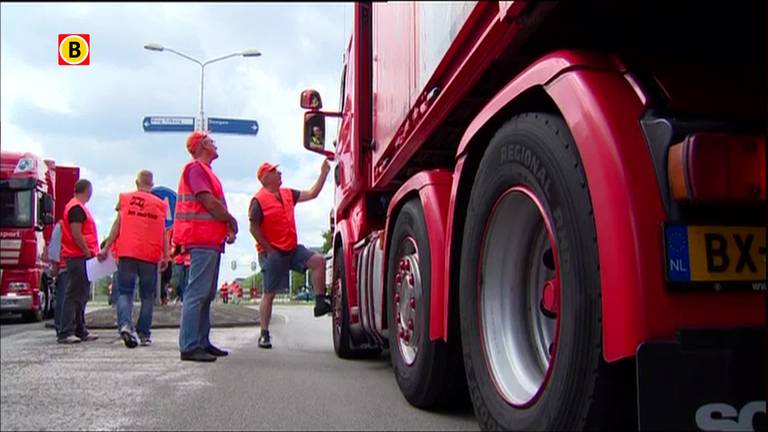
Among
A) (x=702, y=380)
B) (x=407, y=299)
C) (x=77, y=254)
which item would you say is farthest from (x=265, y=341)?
(x=702, y=380)

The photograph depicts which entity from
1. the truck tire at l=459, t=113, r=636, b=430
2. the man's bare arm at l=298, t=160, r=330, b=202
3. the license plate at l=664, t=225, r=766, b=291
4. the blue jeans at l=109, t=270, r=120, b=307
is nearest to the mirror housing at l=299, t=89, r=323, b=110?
the man's bare arm at l=298, t=160, r=330, b=202

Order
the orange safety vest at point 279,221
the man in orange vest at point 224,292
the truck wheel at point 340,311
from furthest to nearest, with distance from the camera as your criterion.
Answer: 1. the truck wheel at point 340,311
2. the orange safety vest at point 279,221
3. the man in orange vest at point 224,292

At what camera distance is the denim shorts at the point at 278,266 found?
3.51 metres

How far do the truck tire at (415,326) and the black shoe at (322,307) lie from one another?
1736 mm

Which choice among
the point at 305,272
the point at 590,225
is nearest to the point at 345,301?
the point at 305,272

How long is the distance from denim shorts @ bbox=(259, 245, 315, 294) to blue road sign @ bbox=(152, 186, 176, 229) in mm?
862

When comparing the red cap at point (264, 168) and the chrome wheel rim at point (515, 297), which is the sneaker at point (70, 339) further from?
the chrome wheel rim at point (515, 297)

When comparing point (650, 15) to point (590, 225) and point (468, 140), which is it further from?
point (468, 140)

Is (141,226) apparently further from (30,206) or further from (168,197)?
(30,206)

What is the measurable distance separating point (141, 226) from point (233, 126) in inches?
23.4

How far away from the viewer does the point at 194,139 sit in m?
2.38

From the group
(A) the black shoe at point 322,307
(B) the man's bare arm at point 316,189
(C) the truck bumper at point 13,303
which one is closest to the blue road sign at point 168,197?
(B) the man's bare arm at point 316,189

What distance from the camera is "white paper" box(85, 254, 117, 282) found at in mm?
2619

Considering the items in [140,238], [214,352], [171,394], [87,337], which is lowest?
[171,394]
